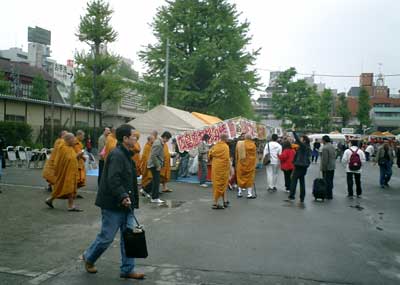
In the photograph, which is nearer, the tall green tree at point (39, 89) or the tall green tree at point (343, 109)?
the tall green tree at point (39, 89)

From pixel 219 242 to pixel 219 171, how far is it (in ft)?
12.0

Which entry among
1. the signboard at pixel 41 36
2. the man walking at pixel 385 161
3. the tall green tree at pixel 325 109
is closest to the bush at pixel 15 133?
the man walking at pixel 385 161

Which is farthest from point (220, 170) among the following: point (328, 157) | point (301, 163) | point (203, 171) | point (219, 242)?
point (203, 171)

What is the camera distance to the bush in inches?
859

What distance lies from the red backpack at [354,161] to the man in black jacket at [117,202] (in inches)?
360

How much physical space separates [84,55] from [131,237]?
32001mm

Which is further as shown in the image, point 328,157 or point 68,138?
point 328,157

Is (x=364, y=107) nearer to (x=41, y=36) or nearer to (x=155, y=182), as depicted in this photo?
(x=41, y=36)

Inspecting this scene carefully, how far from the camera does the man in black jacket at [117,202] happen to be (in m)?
4.99

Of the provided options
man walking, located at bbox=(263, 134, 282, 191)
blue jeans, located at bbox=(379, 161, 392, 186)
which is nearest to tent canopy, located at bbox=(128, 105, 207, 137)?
man walking, located at bbox=(263, 134, 282, 191)

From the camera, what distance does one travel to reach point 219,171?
10414 millimetres

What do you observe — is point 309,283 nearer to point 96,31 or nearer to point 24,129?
point 24,129

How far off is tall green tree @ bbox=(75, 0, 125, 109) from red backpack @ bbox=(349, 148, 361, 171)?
24930mm

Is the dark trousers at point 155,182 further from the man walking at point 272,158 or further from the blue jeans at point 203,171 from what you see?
the man walking at point 272,158
